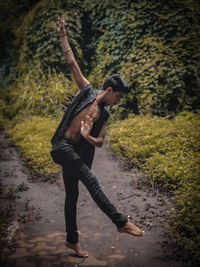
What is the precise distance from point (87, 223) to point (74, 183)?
1.00m

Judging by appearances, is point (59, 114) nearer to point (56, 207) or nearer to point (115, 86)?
point (56, 207)

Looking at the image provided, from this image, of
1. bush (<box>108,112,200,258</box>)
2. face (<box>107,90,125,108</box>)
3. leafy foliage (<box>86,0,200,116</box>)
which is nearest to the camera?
face (<box>107,90,125,108</box>)

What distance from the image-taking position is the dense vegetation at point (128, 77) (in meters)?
4.90

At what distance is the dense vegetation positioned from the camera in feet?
16.1

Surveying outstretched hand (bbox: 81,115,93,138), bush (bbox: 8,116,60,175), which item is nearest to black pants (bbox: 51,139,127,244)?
outstretched hand (bbox: 81,115,93,138)

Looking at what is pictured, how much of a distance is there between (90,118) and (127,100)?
491 centimetres

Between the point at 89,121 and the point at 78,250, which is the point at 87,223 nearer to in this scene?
the point at 78,250

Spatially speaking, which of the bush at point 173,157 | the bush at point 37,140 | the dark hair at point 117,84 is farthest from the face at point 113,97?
the bush at point 37,140

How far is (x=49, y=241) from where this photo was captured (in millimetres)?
2994

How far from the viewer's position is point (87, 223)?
3426mm

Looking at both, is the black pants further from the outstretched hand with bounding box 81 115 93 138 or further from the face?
the face

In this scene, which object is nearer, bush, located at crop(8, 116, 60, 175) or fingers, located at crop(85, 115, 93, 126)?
fingers, located at crop(85, 115, 93, 126)

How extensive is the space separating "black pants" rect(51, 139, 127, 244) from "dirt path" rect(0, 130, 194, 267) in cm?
33

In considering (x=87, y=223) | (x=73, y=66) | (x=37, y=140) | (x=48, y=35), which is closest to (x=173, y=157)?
(x=87, y=223)
